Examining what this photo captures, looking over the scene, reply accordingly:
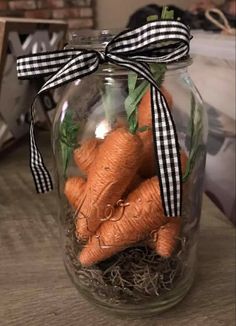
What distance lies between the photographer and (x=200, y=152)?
0.47 meters

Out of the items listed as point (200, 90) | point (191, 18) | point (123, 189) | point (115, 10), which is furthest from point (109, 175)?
point (115, 10)

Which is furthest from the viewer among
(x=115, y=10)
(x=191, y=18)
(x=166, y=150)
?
(x=115, y=10)

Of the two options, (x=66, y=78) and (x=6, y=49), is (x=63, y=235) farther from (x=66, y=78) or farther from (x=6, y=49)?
(x=6, y=49)

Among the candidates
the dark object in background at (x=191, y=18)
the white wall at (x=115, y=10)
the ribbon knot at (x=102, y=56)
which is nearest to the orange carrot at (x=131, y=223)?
the ribbon knot at (x=102, y=56)

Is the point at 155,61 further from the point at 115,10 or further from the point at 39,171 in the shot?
the point at 115,10

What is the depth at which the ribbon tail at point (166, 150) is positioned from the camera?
14.3 inches

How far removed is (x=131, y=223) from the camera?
415 mm

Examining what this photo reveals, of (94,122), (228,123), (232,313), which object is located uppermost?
(94,122)

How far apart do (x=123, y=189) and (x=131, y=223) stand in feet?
0.10

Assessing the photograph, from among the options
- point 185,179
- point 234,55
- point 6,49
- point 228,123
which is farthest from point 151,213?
point 234,55

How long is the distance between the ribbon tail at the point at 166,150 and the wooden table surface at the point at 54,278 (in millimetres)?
135

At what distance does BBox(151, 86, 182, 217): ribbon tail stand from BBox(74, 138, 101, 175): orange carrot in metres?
0.10

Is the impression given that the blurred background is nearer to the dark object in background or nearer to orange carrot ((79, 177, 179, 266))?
the dark object in background

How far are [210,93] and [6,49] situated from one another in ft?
1.41
